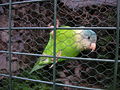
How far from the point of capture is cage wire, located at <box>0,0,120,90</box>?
1353 mm

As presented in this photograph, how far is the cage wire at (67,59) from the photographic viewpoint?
1353 mm

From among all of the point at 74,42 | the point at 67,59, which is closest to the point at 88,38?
the point at 74,42

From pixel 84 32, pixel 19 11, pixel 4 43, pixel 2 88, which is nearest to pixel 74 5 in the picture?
pixel 84 32

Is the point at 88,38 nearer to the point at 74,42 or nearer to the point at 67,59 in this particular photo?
the point at 74,42

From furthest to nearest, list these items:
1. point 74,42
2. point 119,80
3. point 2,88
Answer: point 2,88
point 119,80
point 74,42

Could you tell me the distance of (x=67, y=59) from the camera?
1194 millimetres

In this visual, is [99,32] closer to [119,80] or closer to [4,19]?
[119,80]

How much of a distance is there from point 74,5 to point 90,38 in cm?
29

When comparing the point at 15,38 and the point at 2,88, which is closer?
the point at 2,88

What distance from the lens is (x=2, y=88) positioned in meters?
1.48

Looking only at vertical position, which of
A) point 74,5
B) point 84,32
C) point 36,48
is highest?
point 74,5

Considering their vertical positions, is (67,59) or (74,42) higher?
(74,42)

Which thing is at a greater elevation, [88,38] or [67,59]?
[88,38]

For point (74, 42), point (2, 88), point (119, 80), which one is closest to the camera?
point (74, 42)
